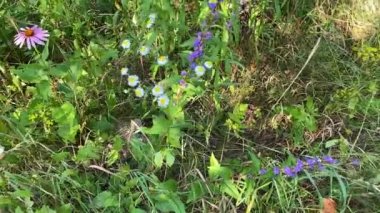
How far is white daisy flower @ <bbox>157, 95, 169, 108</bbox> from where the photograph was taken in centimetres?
180

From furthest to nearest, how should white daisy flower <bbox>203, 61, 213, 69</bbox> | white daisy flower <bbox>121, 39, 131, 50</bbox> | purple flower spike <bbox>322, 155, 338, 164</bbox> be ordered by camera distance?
white daisy flower <bbox>121, 39, 131, 50</bbox> < white daisy flower <bbox>203, 61, 213, 69</bbox> < purple flower spike <bbox>322, 155, 338, 164</bbox>

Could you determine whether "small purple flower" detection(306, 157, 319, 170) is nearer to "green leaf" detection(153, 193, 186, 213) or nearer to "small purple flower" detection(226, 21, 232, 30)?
"green leaf" detection(153, 193, 186, 213)

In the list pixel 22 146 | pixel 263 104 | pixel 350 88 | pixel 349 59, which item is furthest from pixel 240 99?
pixel 22 146

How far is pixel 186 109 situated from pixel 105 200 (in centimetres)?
46

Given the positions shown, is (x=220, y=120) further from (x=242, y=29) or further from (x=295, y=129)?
(x=242, y=29)

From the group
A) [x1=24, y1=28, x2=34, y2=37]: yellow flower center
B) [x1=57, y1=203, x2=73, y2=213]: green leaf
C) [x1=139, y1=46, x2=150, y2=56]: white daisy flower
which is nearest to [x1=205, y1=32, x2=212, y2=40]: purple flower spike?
[x1=139, y1=46, x2=150, y2=56]: white daisy flower

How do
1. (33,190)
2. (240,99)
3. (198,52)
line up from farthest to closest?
(240,99) < (198,52) < (33,190)

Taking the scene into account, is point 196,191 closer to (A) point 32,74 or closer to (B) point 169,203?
(B) point 169,203

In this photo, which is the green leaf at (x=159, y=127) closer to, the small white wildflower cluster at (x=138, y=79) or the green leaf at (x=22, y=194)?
the small white wildflower cluster at (x=138, y=79)

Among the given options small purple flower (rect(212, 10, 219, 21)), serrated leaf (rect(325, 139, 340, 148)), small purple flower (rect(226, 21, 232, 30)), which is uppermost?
small purple flower (rect(212, 10, 219, 21))

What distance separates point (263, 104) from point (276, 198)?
46 cm

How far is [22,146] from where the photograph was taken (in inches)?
69.4

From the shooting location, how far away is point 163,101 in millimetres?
1811

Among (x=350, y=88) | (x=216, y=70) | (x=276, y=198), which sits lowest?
(x=276, y=198)
